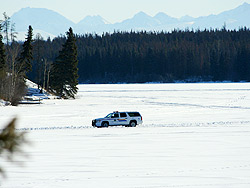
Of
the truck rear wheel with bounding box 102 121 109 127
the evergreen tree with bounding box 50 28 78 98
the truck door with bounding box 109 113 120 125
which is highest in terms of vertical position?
the evergreen tree with bounding box 50 28 78 98

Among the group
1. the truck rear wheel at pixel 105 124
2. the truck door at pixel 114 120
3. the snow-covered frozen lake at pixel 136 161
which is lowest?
the snow-covered frozen lake at pixel 136 161

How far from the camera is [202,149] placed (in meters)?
19.4

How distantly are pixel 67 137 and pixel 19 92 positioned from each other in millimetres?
38209

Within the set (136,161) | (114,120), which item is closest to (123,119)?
(114,120)

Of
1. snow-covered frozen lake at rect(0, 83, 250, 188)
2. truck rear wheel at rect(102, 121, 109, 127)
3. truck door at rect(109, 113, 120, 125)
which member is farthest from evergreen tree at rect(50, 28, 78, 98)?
snow-covered frozen lake at rect(0, 83, 250, 188)

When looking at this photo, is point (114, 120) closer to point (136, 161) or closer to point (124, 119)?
point (124, 119)

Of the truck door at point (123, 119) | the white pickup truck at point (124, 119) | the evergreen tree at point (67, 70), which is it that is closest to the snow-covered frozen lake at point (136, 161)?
the white pickup truck at point (124, 119)

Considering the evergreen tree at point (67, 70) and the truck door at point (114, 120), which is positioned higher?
the evergreen tree at point (67, 70)

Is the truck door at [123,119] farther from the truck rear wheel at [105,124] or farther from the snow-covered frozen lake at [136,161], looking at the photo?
the snow-covered frozen lake at [136,161]

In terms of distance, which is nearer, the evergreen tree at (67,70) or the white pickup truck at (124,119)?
the white pickup truck at (124,119)

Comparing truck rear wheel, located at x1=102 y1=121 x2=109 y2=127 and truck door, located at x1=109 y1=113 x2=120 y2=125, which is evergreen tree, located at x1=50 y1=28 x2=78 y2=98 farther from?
truck rear wheel, located at x1=102 y1=121 x2=109 y2=127

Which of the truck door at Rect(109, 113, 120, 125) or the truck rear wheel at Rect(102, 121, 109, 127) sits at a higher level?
the truck door at Rect(109, 113, 120, 125)

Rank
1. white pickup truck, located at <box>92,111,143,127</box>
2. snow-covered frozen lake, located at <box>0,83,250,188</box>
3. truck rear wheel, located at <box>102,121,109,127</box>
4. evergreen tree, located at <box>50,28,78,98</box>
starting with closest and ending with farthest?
snow-covered frozen lake, located at <box>0,83,250,188</box>
truck rear wheel, located at <box>102,121,109,127</box>
white pickup truck, located at <box>92,111,143,127</box>
evergreen tree, located at <box>50,28,78,98</box>

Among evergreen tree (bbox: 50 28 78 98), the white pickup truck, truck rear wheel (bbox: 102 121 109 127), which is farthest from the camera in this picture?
evergreen tree (bbox: 50 28 78 98)
